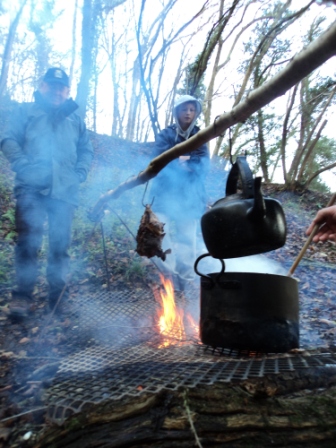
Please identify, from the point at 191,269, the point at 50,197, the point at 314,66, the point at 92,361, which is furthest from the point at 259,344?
the point at 50,197

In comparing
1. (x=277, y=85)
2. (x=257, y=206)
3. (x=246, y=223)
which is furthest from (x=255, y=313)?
(x=277, y=85)

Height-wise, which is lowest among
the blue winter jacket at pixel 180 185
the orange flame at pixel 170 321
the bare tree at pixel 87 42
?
the orange flame at pixel 170 321

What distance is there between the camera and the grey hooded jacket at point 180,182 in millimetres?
4742

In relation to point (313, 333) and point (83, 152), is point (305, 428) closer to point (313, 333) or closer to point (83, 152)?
point (313, 333)

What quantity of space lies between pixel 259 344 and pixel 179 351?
2.35ft

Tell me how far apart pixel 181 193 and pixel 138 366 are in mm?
3008

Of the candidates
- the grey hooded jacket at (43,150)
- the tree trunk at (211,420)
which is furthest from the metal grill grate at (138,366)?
the grey hooded jacket at (43,150)

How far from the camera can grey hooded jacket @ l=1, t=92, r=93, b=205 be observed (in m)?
3.78

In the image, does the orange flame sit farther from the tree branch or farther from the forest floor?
the tree branch

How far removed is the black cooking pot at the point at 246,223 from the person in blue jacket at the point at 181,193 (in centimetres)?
268

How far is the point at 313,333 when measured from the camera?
3439 millimetres

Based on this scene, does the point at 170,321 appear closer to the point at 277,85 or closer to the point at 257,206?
the point at 257,206

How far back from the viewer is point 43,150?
3895 mm

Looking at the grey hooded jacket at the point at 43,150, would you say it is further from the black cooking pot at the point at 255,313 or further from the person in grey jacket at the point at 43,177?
the black cooking pot at the point at 255,313
